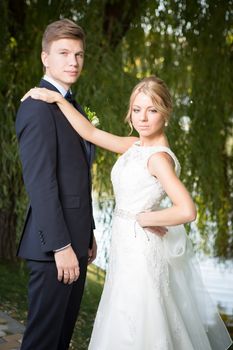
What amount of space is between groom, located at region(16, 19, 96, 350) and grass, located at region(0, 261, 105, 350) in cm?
148

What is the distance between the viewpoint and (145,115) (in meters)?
1.89

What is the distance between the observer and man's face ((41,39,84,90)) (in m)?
1.83

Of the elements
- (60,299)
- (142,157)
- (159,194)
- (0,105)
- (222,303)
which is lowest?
(222,303)

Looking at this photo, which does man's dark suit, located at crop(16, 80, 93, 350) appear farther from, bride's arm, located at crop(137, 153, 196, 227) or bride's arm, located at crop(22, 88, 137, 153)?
bride's arm, located at crop(137, 153, 196, 227)

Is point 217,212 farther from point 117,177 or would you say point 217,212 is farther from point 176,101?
point 117,177

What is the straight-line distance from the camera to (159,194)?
1917 mm

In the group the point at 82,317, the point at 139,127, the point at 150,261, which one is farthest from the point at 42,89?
the point at 82,317

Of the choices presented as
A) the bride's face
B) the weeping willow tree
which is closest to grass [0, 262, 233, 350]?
the weeping willow tree

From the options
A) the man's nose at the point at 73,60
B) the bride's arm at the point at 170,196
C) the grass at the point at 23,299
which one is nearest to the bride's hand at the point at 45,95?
the man's nose at the point at 73,60

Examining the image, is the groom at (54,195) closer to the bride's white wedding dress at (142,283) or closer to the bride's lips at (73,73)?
the bride's lips at (73,73)

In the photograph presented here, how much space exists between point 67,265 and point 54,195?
222 mm

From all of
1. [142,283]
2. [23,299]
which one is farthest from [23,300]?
[142,283]

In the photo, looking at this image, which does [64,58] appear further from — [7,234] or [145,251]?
[7,234]

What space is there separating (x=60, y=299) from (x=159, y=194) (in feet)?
1.55
